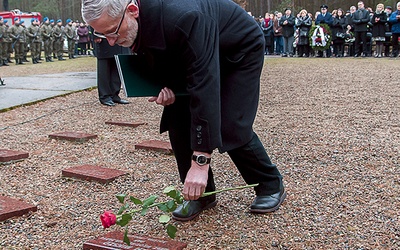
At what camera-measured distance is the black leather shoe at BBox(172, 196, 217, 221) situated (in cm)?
287

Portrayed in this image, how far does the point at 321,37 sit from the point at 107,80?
504 inches

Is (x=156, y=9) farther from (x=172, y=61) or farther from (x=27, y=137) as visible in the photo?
(x=27, y=137)

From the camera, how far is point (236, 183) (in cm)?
354

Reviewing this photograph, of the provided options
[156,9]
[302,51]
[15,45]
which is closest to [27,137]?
[156,9]

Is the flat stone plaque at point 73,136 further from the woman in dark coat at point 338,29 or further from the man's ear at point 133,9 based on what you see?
the woman in dark coat at point 338,29

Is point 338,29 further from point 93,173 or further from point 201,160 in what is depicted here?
point 201,160

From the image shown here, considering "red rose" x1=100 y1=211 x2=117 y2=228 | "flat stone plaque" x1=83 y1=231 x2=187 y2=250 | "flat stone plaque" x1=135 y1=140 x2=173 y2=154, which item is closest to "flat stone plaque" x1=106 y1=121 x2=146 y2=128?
"flat stone plaque" x1=135 y1=140 x2=173 y2=154

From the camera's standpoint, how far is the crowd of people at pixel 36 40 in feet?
68.1

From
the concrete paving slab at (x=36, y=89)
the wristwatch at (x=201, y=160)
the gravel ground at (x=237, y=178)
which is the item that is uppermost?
the wristwatch at (x=201, y=160)

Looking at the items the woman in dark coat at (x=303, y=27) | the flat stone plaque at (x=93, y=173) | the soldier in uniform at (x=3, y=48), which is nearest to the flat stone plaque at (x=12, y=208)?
the flat stone plaque at (x=93, y=173)

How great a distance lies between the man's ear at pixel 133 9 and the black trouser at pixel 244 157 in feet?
2.07

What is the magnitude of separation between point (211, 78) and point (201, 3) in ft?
1.13

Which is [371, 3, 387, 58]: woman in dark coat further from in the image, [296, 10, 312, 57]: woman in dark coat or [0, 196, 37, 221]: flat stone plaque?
[0, 196, 37, 221]: flat stone plaque

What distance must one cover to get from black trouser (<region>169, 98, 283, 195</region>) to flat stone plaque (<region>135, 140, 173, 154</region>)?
137 centimetres
